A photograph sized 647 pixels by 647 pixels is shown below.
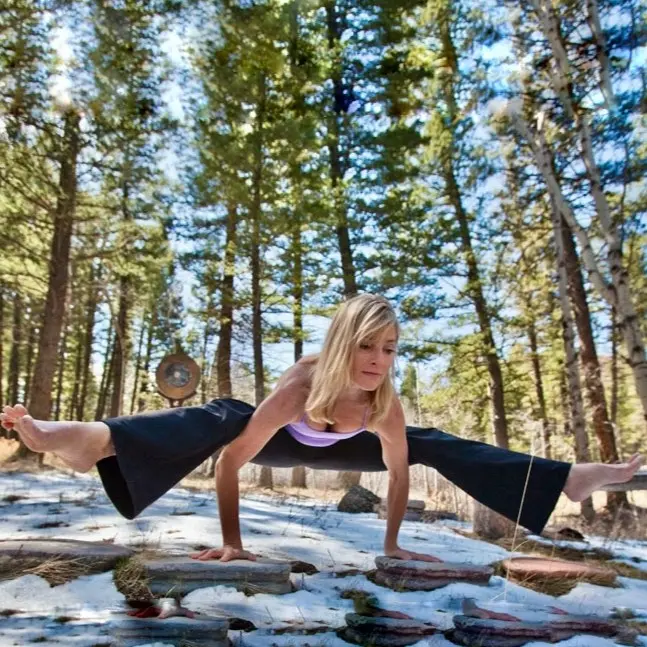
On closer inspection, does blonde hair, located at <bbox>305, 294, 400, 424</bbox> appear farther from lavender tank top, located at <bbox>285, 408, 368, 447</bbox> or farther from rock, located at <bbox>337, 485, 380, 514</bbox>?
rock, located at <bbox>337, 485, 380, 514</bbox>

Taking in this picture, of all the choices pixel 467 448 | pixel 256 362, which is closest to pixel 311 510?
pixel 467 448

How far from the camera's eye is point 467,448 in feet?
11.4

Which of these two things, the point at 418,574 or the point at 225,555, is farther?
the point at 418,574

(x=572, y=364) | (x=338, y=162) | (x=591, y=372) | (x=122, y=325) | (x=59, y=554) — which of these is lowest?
(x=59, y=554)

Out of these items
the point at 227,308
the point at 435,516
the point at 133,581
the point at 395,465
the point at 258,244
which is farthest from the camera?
the point at 227,308

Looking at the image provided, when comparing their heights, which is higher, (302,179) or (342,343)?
(302,179)

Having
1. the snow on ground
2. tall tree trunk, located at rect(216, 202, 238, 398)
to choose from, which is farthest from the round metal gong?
the snow on ground

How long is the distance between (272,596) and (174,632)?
0.75 m

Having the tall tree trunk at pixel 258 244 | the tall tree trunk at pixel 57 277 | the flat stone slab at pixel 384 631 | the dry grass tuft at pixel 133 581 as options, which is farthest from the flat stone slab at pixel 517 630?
the tall tree trunk at pixel 258 244

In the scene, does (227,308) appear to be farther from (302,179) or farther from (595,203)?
(595,203)

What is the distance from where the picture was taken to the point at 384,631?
7.85ft

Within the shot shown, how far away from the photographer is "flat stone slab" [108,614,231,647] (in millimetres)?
2172

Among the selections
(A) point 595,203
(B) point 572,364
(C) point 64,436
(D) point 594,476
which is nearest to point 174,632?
(C) point 64,436

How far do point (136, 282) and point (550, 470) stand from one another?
45.0ft
